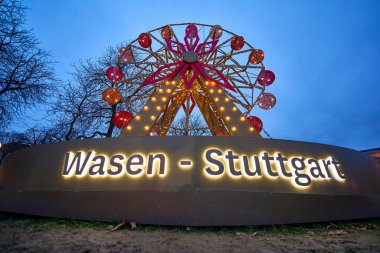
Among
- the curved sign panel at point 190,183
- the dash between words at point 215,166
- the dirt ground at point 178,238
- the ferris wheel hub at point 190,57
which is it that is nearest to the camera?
the dirt ground at point 178,238

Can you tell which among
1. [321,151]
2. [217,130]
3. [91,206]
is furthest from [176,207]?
[217,130]

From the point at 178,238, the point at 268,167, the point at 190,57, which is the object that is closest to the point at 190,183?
the point at 178,238

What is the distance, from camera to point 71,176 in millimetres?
5199

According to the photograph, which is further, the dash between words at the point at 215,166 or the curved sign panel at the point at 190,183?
the dash between words at the point at 215,166

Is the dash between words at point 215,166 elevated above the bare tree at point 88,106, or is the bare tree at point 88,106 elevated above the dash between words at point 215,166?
the bare tree at point 88,106

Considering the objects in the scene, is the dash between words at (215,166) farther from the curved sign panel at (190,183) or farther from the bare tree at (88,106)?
the bare tree at (88,106)

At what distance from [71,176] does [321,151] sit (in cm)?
A: 667

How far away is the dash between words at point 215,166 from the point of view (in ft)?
16.4

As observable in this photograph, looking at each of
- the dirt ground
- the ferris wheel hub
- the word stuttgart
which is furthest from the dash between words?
the ferris wheel hub

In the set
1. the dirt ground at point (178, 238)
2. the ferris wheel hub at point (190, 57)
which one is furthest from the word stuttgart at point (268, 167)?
the ferris wheel hub at point (190, 57)

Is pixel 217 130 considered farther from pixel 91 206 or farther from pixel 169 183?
A: pixel 91 206

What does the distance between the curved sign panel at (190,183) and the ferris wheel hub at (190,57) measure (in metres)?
5.62

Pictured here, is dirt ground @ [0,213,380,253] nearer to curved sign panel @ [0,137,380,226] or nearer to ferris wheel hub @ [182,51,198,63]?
curved sign panel @ [0,137,380,226]

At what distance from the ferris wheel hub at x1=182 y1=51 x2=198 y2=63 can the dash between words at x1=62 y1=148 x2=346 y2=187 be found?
5.90m
